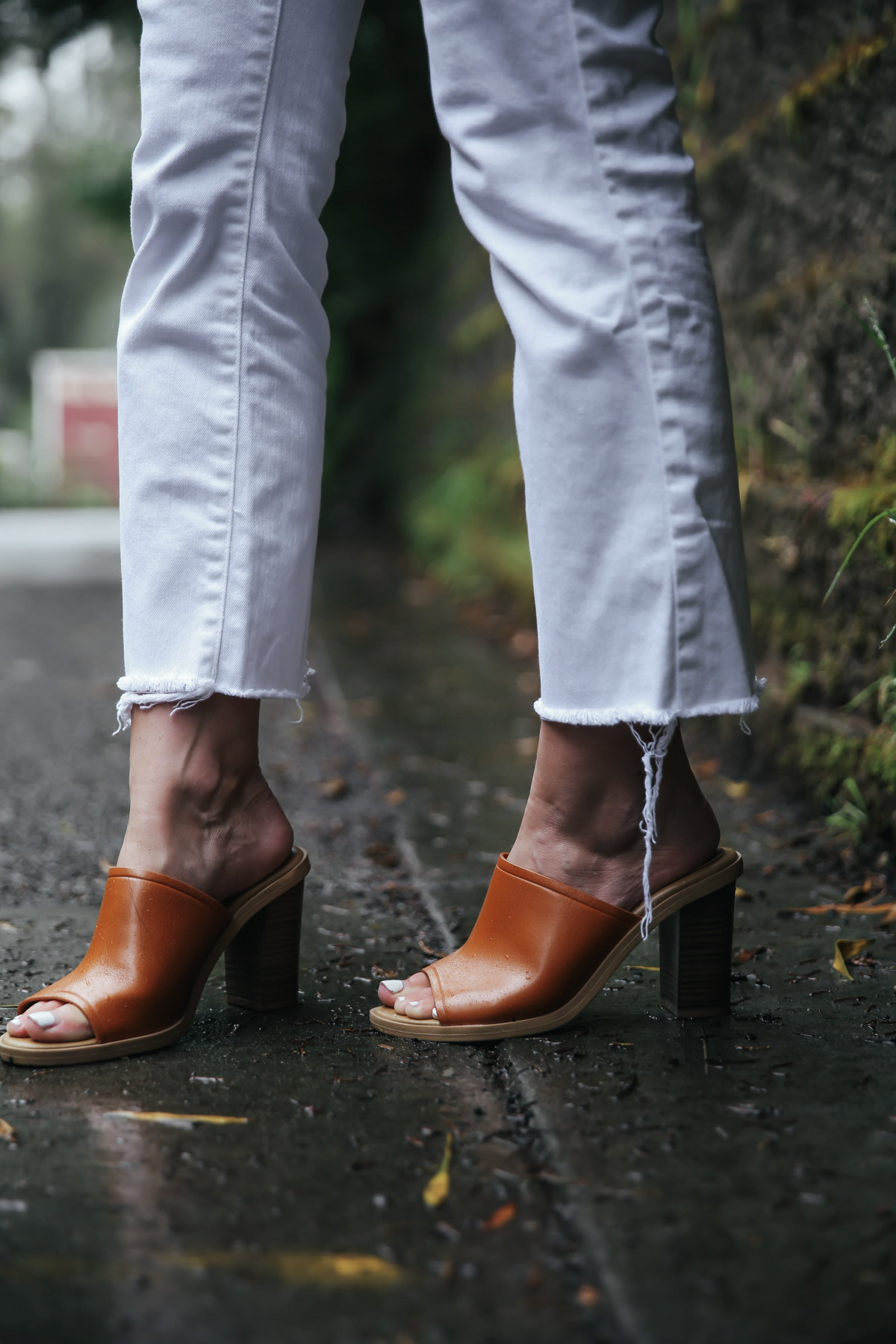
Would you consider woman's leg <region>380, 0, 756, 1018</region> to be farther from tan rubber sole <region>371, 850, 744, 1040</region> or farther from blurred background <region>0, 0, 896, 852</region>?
blurred background <region>0, 0, 896, 852</region>

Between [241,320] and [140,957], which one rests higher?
[241,320]

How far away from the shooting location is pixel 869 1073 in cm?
88

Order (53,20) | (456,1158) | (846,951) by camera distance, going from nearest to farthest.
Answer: (456,1158)
(846,951)
(53,20)

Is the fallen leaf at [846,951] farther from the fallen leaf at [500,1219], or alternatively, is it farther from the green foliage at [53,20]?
the green foliage at [53,20]

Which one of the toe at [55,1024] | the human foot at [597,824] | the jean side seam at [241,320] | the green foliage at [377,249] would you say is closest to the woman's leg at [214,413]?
the jean side seam at [241,320]

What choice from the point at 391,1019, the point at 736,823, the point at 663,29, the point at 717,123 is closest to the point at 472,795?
the point at 736,823

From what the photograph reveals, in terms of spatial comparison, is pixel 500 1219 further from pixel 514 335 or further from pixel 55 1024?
pixel 514 335

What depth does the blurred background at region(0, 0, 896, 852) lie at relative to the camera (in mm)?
1562

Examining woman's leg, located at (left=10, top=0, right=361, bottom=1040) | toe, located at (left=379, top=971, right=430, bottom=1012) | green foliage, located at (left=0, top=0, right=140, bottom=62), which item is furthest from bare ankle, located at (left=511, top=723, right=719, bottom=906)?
green foliage, located at (left=0, top=0, right=140, bottom=62)

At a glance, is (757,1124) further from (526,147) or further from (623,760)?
(526,147)

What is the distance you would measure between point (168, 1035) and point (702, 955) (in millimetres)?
456

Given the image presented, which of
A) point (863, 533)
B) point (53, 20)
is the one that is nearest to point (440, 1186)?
point (863, 533)

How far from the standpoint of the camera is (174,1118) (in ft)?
2.72

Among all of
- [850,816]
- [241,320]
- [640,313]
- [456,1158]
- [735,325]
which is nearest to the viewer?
[456,1158]
